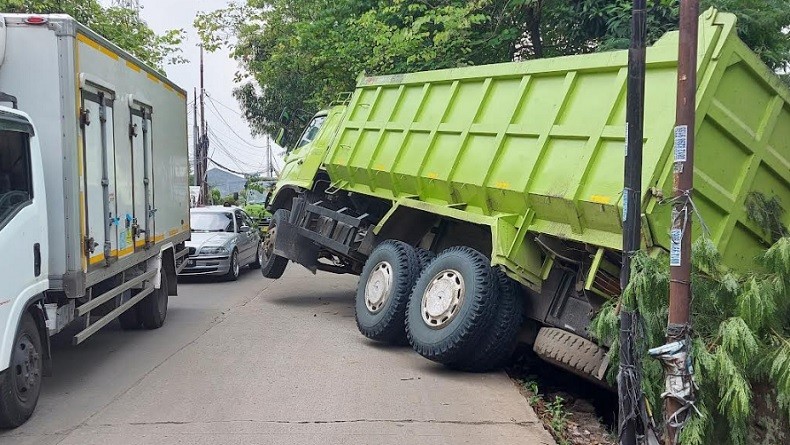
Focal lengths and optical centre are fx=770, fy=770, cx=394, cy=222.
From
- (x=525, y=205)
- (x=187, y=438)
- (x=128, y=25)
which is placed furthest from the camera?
(x=128, y=25)


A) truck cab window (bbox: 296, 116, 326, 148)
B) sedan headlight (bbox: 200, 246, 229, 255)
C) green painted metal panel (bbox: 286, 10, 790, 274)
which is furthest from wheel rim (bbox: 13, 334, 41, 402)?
sedan headlight (bbox: 200, 246, 229, 255)

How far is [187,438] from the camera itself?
5539mm

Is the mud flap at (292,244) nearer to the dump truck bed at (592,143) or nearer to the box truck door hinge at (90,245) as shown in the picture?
the dump truck bed at (592,143)

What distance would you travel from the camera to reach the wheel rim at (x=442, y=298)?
745cm

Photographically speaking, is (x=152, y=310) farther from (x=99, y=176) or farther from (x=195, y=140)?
(x=195, y=140)

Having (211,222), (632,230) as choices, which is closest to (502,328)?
(632,230)

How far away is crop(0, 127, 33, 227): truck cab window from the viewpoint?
5781 mm

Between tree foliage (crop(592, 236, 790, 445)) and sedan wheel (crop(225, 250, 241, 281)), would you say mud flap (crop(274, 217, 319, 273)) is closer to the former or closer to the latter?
sedan wheel (crop(225, 250, 241, 281))

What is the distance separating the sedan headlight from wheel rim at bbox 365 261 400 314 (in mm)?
6835

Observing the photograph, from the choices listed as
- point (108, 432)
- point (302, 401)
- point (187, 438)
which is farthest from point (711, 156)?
point (108, 432)

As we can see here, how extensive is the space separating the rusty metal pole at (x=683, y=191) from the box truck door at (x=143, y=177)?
19.7 feet

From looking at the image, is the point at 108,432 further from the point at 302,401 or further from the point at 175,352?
the point at 175,352

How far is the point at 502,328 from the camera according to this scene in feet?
24.1

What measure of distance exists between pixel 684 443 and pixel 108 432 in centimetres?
401
